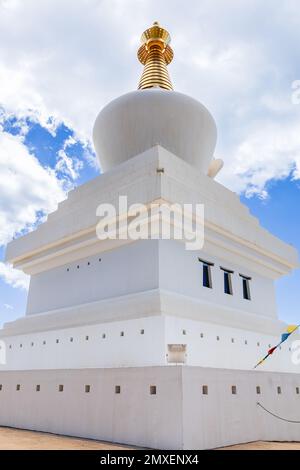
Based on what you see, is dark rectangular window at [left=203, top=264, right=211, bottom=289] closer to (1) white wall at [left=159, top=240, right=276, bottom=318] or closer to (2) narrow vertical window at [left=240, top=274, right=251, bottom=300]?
(1) white wall at [left=159, top=240, right=276, bottom=318]

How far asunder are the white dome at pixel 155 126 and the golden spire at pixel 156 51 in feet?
14.3

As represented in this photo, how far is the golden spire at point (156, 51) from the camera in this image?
1786cm

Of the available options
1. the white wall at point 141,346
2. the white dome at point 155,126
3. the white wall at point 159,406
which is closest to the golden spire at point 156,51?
Answer: the white dome at point 155,126

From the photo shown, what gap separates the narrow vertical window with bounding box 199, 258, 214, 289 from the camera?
1158 centimetres

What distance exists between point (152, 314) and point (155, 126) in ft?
24.4

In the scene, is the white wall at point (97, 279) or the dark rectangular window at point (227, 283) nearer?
the white wall at point (97, 279)

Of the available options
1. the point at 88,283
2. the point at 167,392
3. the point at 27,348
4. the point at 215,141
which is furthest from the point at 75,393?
the point at 215,141

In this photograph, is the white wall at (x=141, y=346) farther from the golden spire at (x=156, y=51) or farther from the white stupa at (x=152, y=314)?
the golden spire at (x=156, y=51)

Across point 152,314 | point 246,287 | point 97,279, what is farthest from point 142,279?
point 246,287

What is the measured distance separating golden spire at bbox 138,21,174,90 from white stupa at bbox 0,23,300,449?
4.57 meters

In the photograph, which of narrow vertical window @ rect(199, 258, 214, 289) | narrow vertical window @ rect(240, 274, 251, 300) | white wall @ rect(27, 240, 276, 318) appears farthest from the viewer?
narrow vertical window @ rect(240, 274, 251, 300)

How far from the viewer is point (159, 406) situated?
23.1 ft

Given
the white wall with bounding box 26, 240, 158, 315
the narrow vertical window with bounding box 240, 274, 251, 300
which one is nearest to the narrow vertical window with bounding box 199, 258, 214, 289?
the narrow vertical window with bounding box 240, 274, 251, 300

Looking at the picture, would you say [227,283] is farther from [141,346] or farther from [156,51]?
[156,51]
